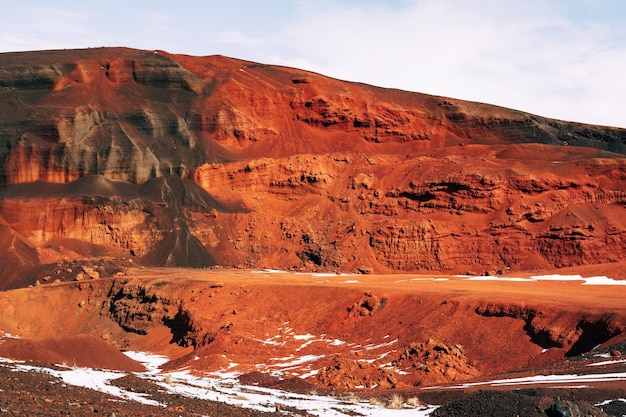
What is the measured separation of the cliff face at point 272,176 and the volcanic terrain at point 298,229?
17 centimetres

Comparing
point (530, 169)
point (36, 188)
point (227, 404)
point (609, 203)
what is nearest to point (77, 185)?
point (36, 188)

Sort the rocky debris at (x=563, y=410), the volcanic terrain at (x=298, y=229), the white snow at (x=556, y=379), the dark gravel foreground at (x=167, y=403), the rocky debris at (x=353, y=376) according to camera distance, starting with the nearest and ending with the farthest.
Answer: the dark gravel foreground at (x=167, y=403)
the rocky debris at (x=563, y=410)
the white snow at (x=556, y=379)
the rocky debris at (x=353, y=376)
the volcanic terrain at (x=298, y=229)

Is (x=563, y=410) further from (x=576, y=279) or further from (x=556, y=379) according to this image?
(x=576, y=279)

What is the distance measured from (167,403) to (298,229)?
44707mm

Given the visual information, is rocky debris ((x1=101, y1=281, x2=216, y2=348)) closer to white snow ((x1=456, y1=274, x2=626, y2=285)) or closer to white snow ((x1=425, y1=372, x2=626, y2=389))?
white snow ((x1=456, y1=274, x2=626, y2=285))

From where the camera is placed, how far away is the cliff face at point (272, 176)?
54906 mm

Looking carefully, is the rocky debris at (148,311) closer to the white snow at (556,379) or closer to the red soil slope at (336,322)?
the red soil slope at (336,322)

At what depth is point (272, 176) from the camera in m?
65.2

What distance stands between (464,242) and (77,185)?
94.3 feet

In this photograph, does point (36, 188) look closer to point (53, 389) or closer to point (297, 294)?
point (297, 294)

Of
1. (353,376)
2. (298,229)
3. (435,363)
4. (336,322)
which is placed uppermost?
(298,229)

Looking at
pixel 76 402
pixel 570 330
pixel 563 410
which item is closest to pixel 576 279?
pixel 570 330

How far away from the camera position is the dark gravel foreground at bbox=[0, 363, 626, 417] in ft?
38.0

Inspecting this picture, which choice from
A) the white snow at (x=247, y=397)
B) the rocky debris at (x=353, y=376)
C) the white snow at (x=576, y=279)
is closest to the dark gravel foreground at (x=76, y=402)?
the white snow at (x=247, y=397)
